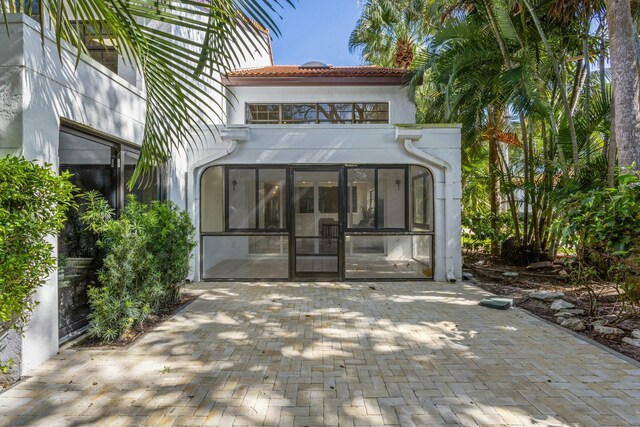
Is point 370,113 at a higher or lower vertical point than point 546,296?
higher

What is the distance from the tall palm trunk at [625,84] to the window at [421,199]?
338 cm

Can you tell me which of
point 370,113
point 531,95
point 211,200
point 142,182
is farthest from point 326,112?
point 142,182

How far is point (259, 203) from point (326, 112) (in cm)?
406

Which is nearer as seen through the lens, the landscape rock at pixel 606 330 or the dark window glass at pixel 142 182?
the landscape rock at pixel 606 330

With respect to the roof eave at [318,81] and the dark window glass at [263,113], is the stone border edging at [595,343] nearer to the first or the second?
the roof eave at [318,81]

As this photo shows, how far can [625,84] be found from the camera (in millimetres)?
5879

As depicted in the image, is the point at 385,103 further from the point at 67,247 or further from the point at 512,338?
the point at 67,247

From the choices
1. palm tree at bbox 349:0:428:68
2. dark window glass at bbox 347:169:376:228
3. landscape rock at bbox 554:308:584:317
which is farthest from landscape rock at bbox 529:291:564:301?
palm tree at bbox 349:0:428:68

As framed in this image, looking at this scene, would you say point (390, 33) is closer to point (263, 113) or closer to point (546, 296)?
point (263, 113)

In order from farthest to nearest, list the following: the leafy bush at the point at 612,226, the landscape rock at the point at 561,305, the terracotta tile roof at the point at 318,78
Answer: the terracotta tile roof at the point at 318,78 < the landscape rock at the point at 561,305 < the leafy bush at the point at 612,226

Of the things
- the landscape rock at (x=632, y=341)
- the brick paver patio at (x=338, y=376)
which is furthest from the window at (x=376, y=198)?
the landscape rock at (x=632, y=341)

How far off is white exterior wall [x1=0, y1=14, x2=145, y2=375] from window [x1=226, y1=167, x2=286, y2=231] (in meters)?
3.60

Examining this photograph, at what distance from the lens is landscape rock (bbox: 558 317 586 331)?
184 inches

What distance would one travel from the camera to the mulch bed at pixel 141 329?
163 inches
